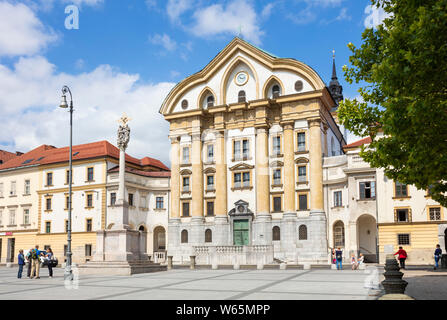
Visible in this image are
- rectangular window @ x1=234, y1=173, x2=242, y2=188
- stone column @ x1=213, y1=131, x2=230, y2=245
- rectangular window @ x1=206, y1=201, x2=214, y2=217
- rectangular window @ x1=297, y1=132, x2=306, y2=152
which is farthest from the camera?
rectangular window @ x1=206, y1=201, x2=214, y2=217

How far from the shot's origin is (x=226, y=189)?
172 ft

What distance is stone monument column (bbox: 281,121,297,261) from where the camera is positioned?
4812 centimetres

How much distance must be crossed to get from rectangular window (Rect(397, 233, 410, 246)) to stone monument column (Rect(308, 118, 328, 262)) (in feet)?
26.3

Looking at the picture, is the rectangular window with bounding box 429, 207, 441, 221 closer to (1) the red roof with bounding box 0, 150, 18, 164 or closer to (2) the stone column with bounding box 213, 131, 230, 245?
(2) the stone column with bounding box 213, 131, 230, 245

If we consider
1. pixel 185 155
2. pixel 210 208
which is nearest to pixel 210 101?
pixel 185 155

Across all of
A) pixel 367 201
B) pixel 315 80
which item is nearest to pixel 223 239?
pixel 367 201

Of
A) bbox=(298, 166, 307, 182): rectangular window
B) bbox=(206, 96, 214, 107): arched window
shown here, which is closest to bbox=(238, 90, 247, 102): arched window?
bbox=(206, 96, 214, 107): arched window

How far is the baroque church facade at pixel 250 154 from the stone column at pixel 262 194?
0.10 meters

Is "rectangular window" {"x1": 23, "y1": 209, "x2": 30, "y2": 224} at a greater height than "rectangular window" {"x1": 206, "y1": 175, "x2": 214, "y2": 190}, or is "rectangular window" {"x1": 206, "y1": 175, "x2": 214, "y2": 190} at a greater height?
"rectangular window" {"x1": 206, "y1": 175, "x2": 214, "y2": 190}

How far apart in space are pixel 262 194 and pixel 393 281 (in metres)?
38.8

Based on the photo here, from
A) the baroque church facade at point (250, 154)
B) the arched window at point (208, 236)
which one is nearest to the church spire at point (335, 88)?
the baroque church facade at point (250, 154)

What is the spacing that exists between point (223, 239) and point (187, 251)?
14.7ft

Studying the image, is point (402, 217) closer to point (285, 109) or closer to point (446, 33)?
point (285, 109)

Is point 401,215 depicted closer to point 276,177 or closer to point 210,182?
point 276,177
